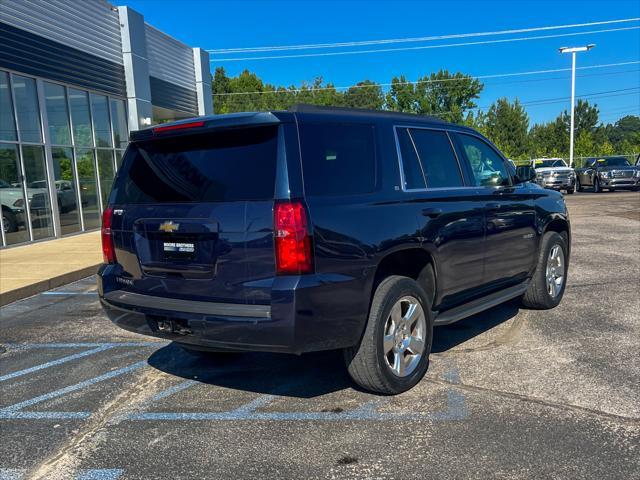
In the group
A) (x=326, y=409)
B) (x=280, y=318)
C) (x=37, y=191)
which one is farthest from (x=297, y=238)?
(x=37, y=191)

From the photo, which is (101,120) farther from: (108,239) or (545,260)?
(545,260)

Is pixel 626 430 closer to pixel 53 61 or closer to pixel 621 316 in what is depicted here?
pixel 621 316

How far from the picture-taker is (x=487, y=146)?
5449mm

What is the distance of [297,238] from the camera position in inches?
126

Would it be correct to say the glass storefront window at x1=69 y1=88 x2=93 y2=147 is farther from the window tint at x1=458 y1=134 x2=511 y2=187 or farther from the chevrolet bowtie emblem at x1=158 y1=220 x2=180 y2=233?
the chevrolet bowtie emblem at x1=158 y1=220 x2=180 y2=233

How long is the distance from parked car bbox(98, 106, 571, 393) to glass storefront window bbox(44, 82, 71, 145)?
37.6ft

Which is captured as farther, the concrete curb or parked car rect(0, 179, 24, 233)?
parked car rect(0, 179, 24, 233)

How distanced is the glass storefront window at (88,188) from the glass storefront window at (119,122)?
142 cm

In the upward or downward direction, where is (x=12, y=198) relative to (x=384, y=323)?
upward

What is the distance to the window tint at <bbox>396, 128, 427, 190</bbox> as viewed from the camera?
4090 mm

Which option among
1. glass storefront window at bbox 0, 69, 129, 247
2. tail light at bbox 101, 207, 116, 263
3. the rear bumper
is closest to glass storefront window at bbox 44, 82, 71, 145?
glass storefront window at bbox 0, 69, 129, 247

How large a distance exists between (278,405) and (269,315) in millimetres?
949

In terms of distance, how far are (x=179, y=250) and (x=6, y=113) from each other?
1132cm

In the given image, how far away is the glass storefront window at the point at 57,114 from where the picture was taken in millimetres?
13938
